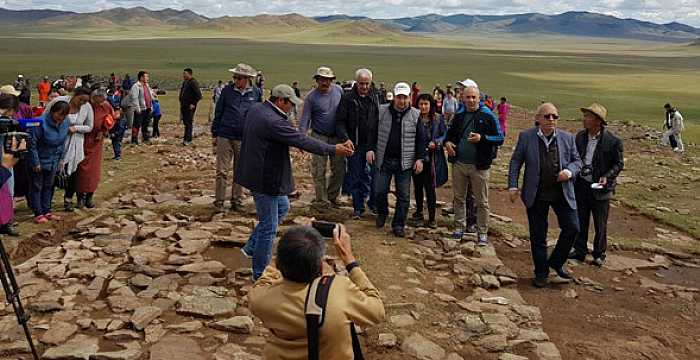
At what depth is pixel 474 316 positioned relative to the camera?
6.76 meters

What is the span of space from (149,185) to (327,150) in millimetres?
6963

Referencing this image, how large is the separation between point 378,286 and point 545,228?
222cm

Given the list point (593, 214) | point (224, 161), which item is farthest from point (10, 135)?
point (593, 214)

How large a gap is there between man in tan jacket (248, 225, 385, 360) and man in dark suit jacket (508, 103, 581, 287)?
14.7 ft

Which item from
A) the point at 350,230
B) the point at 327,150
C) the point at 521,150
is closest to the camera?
the point at 327,150

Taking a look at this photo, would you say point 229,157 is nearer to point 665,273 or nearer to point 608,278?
point 608,278

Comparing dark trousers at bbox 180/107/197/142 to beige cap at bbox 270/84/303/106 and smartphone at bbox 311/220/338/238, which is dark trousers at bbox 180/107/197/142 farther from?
smartphone at bbox 311/220/338/238

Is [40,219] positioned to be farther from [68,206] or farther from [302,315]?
[302,315]

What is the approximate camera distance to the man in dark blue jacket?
6.53 metres

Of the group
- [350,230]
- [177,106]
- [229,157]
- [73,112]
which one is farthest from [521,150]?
[177,106]

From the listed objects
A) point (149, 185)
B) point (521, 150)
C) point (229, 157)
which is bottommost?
point (149, 185)

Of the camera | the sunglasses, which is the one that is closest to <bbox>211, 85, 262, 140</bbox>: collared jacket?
the camera

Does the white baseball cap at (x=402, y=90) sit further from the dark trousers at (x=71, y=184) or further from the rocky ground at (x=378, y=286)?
the dark trousers at (x=71, y=184)

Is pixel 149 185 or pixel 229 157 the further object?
pixel 149 185
